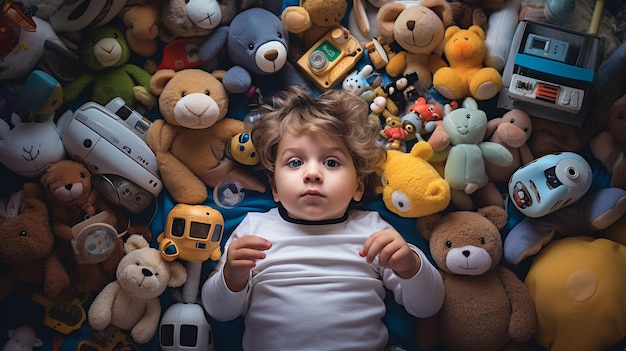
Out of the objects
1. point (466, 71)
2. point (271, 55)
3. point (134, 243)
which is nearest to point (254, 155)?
point (271, 55)

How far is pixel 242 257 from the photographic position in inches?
44.6

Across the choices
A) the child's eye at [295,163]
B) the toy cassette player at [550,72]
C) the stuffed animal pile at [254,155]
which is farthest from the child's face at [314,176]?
the toy cassette player at [550,72]

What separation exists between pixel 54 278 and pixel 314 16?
34.1 inches

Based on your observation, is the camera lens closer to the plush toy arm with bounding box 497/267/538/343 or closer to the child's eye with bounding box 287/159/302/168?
the child's eye with bounding box 287/159/302/168

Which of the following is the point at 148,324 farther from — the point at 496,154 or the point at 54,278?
the point at 496,154

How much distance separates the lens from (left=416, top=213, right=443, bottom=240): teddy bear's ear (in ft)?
4.32

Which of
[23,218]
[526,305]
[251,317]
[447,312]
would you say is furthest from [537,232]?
[23,218]

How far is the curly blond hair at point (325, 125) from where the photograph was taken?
127 centimetres

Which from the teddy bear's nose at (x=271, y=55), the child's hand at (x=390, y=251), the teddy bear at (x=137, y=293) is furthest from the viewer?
the teddy bear's nose at (x=271, y=55)

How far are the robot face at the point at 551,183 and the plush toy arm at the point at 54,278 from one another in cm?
104

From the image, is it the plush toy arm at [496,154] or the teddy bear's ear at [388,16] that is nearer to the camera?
the plush toy arm at [496,154]

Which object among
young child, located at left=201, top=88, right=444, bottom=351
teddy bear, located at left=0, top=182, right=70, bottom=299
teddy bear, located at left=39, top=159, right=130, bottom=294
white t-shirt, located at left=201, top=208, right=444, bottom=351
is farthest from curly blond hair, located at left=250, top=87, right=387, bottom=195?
teddy bear, located at left=0, top=182, right=70, bottom=299

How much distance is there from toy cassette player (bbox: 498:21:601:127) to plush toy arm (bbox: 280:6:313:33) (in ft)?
1.67

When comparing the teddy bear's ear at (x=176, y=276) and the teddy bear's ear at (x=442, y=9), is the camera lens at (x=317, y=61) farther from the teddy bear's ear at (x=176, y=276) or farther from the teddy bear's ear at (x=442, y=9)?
the teddy bear's ear at (x=176, y=276)
